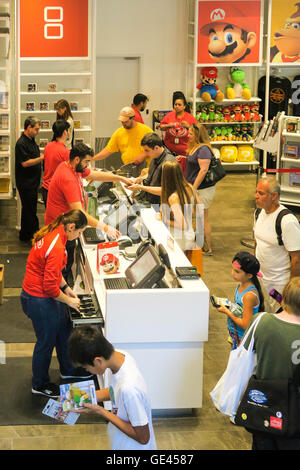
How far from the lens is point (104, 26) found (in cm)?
1252

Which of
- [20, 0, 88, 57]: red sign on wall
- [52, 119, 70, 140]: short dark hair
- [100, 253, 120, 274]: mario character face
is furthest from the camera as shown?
[20, 0, 88, 57]: red sign on wall

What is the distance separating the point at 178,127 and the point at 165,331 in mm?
5985

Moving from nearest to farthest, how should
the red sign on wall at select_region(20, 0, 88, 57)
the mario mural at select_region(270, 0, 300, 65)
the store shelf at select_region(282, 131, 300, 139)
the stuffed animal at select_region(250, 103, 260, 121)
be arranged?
the red sign on wall at select_region(20, 0, 88, 57) → the store shelf at select_region(282, 131, 300, 139) → the mario mural at select_region(270, 0, 300, 65) → the stuffed animal at select_region(250, 103, 260, 121)

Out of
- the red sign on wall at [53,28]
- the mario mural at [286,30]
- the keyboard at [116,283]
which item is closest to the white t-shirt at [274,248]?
the keyboard at [116,283]

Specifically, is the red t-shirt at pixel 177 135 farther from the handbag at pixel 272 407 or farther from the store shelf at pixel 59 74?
the handbag at pixel 272 407

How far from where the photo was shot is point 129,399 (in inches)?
132

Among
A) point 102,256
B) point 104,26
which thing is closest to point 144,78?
point 104,26

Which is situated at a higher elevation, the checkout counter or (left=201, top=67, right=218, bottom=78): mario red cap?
(left=201, top=67, right=218, bottom=78): mario red cap

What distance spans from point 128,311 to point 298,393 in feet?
5.10

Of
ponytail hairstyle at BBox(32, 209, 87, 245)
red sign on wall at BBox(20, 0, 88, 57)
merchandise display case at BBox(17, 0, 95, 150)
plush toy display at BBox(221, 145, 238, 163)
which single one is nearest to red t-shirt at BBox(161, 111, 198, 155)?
merchandise display case at BBox(17, 0, 95, 150)

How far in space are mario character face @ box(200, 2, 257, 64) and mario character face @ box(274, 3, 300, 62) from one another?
468 millimetres

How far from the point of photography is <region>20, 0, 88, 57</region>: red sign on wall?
10.4 meters

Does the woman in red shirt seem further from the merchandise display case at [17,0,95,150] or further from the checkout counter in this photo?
the checkout counter
